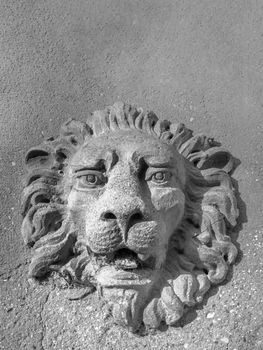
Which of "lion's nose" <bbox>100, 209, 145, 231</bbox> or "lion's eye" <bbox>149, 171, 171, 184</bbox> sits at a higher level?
"lion's eye" <bbox>149, 171, 171, 184</bbox>

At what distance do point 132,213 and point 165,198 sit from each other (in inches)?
7.1

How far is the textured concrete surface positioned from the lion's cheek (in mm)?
332

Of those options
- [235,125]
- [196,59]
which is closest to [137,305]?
[235,125]

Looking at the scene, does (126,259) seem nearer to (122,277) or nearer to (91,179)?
(122,277)

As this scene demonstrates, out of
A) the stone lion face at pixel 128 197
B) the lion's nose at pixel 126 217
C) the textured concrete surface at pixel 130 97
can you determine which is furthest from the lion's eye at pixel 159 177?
the textured concrete surface at pixel 130 97

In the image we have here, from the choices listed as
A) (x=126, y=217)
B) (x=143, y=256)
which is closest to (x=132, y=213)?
(x=126, y=217)

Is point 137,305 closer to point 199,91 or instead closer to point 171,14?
point 199,91

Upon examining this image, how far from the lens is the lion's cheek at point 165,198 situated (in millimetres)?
2480

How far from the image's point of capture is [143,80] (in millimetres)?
3123

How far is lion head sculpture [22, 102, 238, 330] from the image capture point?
2398mm

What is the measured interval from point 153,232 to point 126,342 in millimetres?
444

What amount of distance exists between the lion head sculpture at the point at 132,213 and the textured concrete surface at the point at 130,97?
9cm

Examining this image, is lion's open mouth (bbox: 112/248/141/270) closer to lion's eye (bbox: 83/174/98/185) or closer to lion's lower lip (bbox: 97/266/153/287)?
lion's lower lip (bbox: 97/266/153/287)

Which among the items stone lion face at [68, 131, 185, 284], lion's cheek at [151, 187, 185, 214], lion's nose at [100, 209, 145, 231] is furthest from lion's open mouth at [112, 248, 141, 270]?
lion's cheek at [151, 187, 185, 214]
